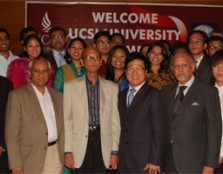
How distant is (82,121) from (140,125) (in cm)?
54

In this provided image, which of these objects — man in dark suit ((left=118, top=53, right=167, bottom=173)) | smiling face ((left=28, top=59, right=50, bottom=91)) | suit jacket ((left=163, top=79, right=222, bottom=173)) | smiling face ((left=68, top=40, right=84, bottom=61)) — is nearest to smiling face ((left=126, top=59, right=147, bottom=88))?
man in dark suit ((left=118, top=53, right=167, bottom=173))

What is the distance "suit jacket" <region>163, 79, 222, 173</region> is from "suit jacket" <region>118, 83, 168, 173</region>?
14 centimetres

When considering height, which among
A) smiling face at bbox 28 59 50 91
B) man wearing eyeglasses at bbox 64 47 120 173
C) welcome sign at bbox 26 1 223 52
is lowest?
man wearing eyeglasses at bbox 64 47 120 173

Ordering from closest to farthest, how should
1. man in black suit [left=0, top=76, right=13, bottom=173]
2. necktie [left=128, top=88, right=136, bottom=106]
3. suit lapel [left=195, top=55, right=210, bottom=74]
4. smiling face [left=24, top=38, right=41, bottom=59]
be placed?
necktie [left=128, top=88, right=136, bottom=106], man in black suit [left=0, top=76, right=13, bottom=173], suit lapel [left=195, top=55, right=210, bottom=74], smiling face [left=24, top=38, right=41, bottom=59]

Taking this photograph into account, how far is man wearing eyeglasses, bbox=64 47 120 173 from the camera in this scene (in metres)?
4.03

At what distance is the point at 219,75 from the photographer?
4.07 metres

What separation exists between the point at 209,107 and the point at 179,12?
4357 mm

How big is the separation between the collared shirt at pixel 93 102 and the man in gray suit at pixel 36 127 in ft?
0.92

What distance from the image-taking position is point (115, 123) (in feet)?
13.4

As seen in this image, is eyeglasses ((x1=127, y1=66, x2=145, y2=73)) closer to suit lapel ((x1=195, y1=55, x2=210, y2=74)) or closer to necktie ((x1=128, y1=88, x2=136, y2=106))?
necktie ((x1=128, y1=88, x2=136, y2=106))

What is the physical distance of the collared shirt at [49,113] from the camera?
4.08 m

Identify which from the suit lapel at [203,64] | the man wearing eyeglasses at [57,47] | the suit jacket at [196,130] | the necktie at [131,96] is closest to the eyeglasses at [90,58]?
the necktie at [131,96]

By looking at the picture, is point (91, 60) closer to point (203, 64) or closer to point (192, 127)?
point (192, 127)

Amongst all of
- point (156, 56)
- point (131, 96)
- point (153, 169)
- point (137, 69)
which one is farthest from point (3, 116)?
point (156, 56)
